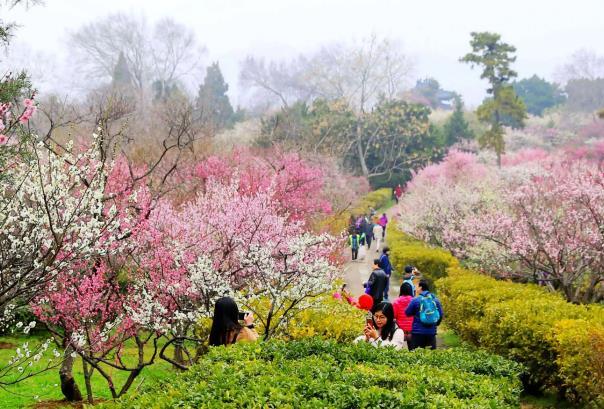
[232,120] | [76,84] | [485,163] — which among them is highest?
[76,84]

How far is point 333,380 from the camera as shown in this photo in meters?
5.28

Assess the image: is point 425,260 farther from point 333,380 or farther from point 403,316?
point 333,380

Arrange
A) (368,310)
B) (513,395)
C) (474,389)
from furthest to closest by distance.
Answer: (368,310), (513,395), (474,389)

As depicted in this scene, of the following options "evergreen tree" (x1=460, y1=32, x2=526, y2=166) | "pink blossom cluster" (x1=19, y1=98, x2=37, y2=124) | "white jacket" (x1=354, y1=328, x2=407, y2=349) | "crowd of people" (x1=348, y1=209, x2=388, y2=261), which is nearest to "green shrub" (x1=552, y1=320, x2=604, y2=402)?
"white jacket" (x1=354, y1=328, x2=407, y2=349)

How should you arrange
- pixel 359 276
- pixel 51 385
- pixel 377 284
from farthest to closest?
pixel 359 276
pixel 377 284
pixel 51 385

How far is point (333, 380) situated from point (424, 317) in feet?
10.3

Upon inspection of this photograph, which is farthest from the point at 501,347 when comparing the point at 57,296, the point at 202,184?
the point at 202,184

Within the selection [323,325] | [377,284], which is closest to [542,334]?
[323,325]

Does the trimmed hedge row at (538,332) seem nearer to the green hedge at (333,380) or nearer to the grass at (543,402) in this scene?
the grass at (543,402)

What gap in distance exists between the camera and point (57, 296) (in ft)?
26.9

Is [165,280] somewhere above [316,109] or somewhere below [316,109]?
below

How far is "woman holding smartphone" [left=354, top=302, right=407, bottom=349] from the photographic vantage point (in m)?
6.89

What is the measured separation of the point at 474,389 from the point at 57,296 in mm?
5478

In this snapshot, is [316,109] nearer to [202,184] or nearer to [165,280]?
[202,184]
